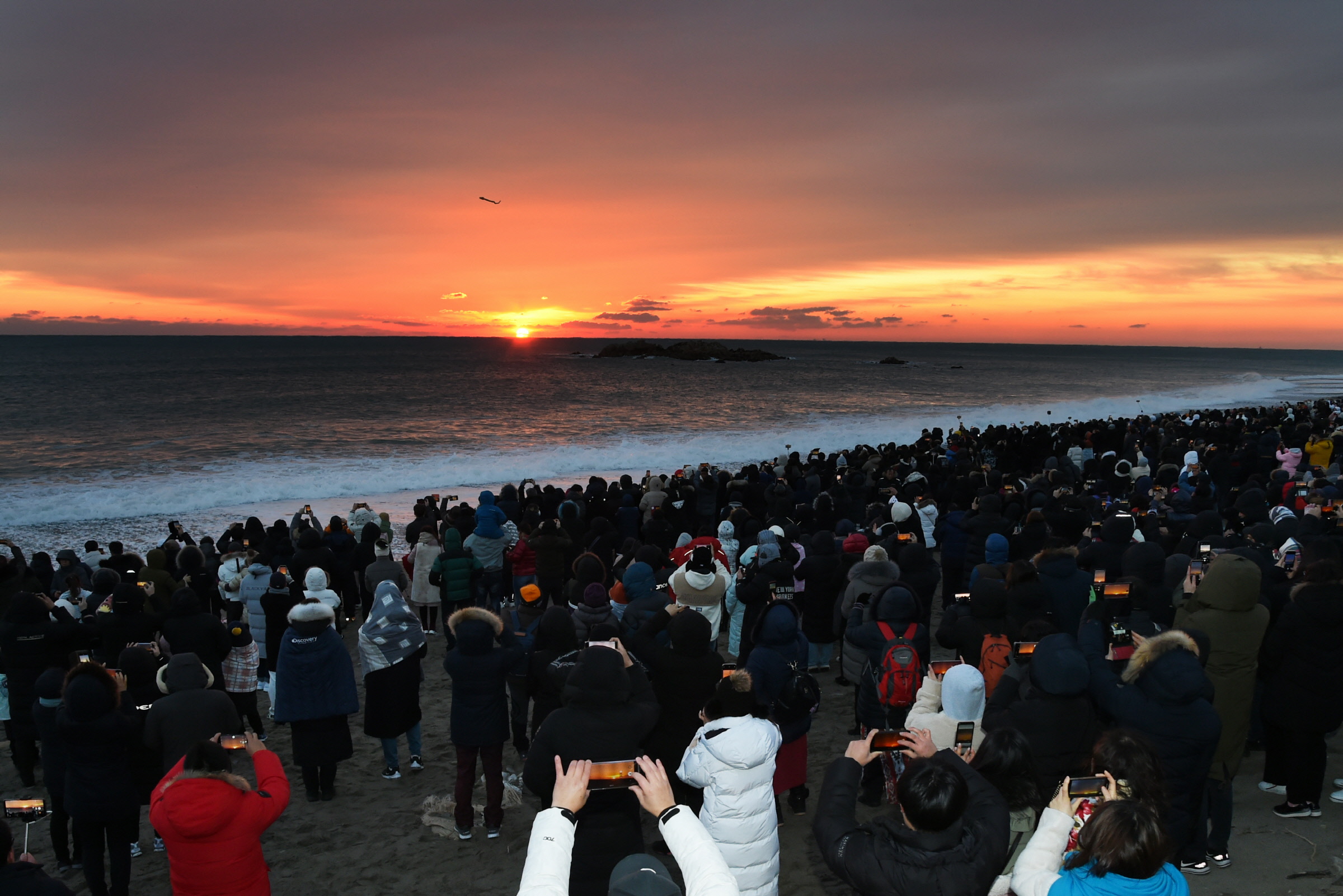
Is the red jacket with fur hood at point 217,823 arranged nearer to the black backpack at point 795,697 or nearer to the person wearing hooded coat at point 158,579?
the black backpack at point 795,697

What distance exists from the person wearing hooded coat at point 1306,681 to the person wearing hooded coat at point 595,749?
4269mm

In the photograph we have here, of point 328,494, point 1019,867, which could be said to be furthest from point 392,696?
point 328,494

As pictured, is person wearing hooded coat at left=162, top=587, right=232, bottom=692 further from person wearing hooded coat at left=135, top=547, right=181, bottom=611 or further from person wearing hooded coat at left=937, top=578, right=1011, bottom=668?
person wearing hooded coat at left=937, top=578, right=1011, bottom=668

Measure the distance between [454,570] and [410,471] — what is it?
19.0 meters

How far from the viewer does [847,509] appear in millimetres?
11250

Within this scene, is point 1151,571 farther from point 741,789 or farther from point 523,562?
point 523,562

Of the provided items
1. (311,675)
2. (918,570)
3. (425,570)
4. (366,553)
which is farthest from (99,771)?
(918,570)

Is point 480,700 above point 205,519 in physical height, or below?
above

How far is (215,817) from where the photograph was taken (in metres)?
3.13

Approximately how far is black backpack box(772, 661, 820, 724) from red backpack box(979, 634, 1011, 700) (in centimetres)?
124

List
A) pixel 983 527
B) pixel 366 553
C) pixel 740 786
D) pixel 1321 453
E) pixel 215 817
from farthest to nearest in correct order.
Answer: pixel 1321 453 → pixel 366 553 → pixel 983 527 → pixel 740 786 → pixel 215 817

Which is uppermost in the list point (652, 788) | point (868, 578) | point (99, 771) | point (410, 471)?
point (652, 788)

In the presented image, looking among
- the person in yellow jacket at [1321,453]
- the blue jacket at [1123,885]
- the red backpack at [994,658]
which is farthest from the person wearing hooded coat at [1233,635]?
the person in yellow jacket at [1321,453]

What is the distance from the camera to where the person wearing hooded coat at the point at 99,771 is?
161 inches
